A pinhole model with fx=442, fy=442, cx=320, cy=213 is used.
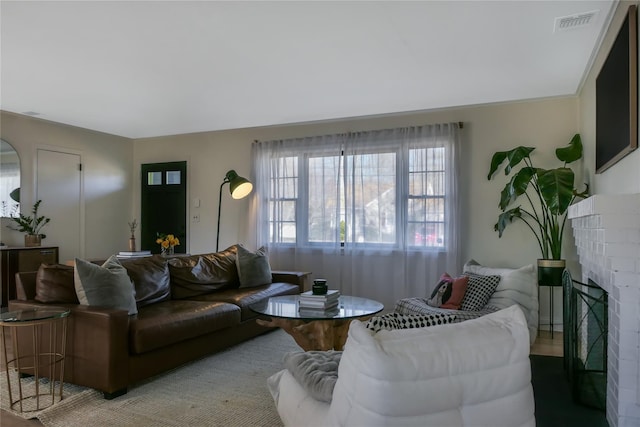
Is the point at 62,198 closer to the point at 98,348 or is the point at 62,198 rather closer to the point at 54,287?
the point at 54,287

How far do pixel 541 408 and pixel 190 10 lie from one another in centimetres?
303

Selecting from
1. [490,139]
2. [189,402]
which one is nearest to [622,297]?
[189,402]

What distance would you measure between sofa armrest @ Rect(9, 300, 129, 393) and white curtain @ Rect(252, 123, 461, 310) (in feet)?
10.1

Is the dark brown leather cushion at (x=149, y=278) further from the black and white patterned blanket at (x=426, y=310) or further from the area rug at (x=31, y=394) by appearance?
the black and white patterned blanket at (x=426, y=310)

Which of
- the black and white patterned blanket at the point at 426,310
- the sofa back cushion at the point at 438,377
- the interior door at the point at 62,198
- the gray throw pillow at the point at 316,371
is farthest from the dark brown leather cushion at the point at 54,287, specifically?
the interior door at the point at 62,198

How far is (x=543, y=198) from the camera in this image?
4164 mm

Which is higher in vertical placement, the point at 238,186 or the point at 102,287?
the point at 238,186

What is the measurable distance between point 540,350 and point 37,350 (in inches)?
149

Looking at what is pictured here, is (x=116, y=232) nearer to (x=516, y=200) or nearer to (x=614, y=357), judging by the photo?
(x=516, y=200)

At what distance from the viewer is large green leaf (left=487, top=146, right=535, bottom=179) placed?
4.27 m

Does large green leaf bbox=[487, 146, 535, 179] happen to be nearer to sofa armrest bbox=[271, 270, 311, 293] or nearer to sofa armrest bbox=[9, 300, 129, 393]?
sofa armrest bbox=[271, 270, 311, 293]

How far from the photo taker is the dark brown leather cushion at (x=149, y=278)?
354 cm

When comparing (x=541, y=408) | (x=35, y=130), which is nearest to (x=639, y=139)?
(x=541, y=408)

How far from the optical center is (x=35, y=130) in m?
5.46
